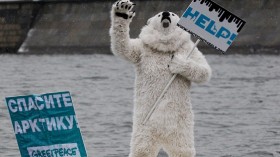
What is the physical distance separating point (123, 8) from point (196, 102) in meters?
13.8

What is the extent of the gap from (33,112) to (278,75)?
2304 centimetres

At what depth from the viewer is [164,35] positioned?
10008mm

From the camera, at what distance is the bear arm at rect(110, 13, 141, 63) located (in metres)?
9.91

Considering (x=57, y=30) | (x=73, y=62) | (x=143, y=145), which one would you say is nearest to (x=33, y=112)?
(x=143, y=145)

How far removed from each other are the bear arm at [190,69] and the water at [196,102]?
4.32m

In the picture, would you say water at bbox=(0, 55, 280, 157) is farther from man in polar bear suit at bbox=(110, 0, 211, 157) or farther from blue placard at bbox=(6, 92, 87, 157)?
blue placard at bbox=(6, 92, 87, 157)

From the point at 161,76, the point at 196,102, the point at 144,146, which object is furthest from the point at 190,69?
the point at 196,102

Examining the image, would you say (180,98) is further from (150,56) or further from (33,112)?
(33,112)

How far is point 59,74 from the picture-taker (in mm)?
34562

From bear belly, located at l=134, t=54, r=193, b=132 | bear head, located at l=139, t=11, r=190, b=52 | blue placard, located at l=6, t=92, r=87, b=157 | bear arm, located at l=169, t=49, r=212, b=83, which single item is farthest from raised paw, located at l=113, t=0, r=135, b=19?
blue placard, located at l=6, t=92, r=87, b=157

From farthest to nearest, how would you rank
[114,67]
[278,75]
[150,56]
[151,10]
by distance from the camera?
[151,10] < [114,67] < [278,75] < [150,56]

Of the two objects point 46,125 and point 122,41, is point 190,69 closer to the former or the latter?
point 122,41

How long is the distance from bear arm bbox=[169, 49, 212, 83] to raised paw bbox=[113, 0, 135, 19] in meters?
0.52

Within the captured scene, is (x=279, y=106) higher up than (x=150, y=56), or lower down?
lower down
